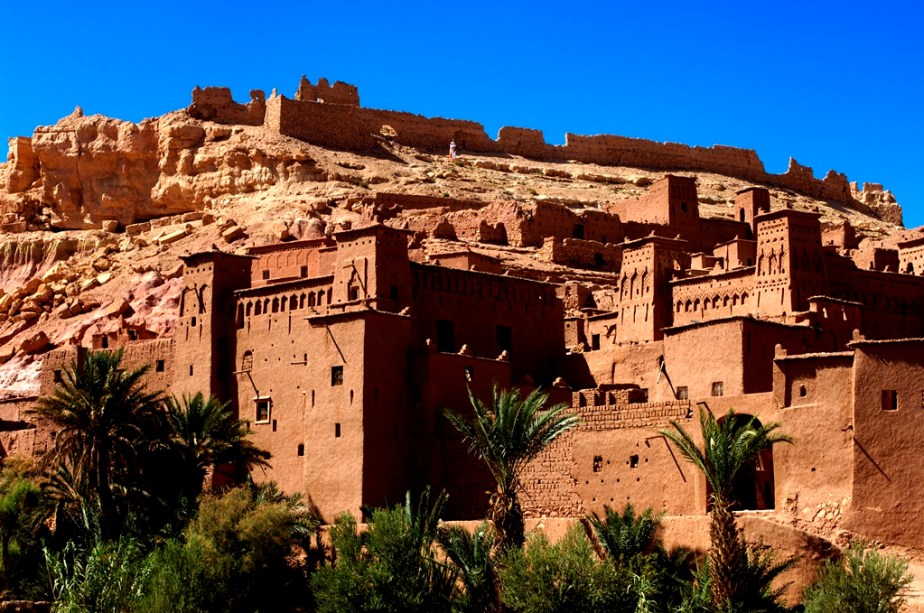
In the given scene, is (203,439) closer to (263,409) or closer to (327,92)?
(263,409)

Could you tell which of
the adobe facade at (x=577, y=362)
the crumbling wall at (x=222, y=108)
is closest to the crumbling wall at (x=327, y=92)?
the crumbling wall at (x=222, y=108)

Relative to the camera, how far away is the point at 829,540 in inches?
1156

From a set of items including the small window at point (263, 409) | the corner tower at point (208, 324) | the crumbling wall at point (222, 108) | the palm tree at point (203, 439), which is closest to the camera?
the palm tree at point (203, 439)

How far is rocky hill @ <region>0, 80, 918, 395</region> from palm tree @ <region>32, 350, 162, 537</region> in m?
11.8

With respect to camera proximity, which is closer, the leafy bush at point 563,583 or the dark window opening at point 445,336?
the leafy bush at point 563,583

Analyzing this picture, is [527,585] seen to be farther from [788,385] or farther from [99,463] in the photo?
[99,463]

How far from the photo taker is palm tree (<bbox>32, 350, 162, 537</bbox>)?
34594 millimetres

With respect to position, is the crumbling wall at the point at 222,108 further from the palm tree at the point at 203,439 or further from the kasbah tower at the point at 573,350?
the palm tree at the point at 203,439

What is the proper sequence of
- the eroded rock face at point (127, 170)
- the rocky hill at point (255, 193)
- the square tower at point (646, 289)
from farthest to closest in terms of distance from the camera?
the eroded rock face at point (127, 170) < the rocky hill at point (255, 193) < the square tower at point (646, 289)

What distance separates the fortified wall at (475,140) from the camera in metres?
63.5

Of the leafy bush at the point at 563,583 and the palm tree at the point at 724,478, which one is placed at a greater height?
the palm tree at the point at 724,478

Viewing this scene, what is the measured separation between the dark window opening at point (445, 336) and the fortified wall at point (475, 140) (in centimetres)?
2467

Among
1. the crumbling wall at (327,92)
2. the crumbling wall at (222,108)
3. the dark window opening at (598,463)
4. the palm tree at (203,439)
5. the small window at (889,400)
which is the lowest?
the dark window opening at (598,463)

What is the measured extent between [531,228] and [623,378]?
13.5 metres
